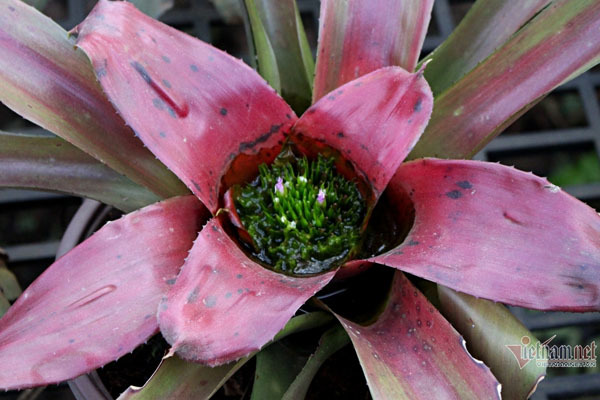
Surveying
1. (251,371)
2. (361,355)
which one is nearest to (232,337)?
(361,355)

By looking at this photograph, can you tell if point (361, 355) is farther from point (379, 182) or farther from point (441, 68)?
point (441, 68)

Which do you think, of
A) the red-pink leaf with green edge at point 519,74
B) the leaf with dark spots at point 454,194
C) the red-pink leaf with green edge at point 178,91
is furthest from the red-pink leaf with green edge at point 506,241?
the red-pink leaf with green edge at point 178,91

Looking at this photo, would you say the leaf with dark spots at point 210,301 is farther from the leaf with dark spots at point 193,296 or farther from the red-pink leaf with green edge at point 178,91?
the red-pink leaf with green edge at point 178,91

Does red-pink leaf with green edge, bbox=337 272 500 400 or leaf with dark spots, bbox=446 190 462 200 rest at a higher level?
leaf with dark spots, bbox=446 190 462 200

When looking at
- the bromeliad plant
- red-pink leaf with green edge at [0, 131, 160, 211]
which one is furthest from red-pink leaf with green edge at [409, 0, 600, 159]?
red-pink leaf with green edge at [0, 131, 160, 211]

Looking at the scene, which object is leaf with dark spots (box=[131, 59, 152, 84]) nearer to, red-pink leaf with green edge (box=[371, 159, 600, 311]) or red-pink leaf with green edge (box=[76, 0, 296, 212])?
red-pink leaf with green edge (box=[76, 0, 296, 212])
